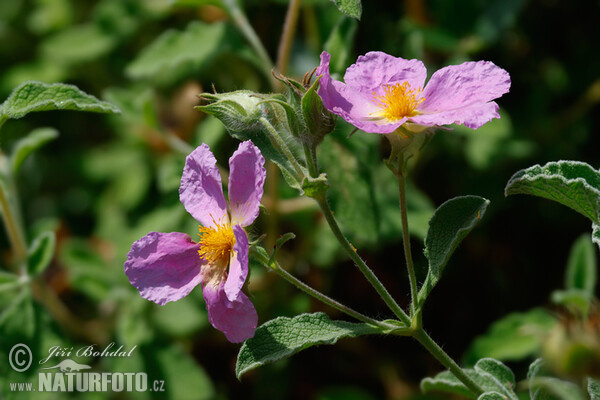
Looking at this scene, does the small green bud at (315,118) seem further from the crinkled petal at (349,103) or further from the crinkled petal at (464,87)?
the crinkled petal at (464,87)

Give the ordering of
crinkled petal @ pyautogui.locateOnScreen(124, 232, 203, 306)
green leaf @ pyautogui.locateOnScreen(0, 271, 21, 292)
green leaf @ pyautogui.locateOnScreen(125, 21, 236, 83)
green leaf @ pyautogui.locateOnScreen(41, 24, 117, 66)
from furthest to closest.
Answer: green leaf @ pyautogui.locateOnScreen(41, 24, 117, 66)
green leaf @ pyautogui.locateOnScreen(125, 21, 236, 83)
green leaf @ pyautogui.locateOnScreen(0, 271, 21, 292)
crinkled petal @ pyautogui.locateOnScreen(124, 232, 203, 306)

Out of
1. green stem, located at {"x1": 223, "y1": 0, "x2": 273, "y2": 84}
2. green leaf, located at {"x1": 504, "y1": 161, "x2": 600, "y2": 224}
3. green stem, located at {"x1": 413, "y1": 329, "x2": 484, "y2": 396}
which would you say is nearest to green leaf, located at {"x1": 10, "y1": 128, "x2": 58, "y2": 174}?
green stem, located at {"x1": 223, "y1": 0, "x2": 273, "y2": 84}

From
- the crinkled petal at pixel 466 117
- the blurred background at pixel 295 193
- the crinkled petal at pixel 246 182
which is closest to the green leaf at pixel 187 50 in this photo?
the blurred background at pixel 295 193

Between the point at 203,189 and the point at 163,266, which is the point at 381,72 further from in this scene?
the point at 163,266

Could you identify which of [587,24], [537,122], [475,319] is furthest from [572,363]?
[587,24]

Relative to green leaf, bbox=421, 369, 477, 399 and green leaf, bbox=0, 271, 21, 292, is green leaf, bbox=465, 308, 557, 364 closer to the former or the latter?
green leaf, bbox=421, 369, 477, 399

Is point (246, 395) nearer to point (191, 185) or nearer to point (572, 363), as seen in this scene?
point (191, 185)

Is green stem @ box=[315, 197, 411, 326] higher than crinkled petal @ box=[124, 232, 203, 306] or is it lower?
higher

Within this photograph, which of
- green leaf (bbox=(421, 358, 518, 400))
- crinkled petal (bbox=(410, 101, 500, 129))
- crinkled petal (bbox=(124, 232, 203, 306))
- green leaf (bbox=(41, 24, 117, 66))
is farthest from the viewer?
green leaf (bbox=(41, 24, 117, 66))
